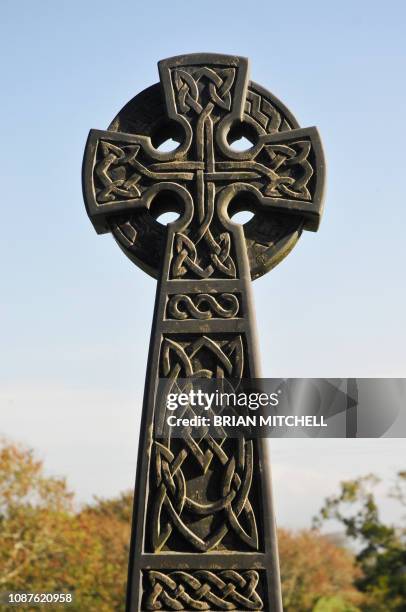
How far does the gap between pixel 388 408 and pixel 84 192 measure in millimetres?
2116

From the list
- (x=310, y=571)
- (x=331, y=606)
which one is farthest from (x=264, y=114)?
(x=310, y=571)

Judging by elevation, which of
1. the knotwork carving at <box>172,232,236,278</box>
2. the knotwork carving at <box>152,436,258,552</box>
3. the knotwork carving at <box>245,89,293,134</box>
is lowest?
the knotwork carving at <box>152,436,258,552</box>

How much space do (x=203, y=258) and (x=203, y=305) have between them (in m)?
0.26

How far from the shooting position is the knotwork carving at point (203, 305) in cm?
416

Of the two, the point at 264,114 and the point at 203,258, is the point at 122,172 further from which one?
the point at 264,114

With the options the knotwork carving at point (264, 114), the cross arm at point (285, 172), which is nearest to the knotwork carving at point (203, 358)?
the cross arm at point (285, 172)

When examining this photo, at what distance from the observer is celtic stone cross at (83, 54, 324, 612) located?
151 inches

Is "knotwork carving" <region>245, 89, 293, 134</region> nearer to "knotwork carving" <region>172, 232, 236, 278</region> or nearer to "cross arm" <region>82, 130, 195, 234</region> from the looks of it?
"cross arm" <region>82, 130, 195, 234</region>

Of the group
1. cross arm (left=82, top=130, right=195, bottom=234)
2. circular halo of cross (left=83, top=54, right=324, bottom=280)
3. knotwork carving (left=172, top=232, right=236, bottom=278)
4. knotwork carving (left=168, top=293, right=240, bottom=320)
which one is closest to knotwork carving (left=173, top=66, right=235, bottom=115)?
circular halo of cross (left=83, top=54, right=324, bottom=280)

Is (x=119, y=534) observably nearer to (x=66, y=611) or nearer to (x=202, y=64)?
(x=66, y=611)

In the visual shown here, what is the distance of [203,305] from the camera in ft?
13.7

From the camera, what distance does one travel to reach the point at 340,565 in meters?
29.5

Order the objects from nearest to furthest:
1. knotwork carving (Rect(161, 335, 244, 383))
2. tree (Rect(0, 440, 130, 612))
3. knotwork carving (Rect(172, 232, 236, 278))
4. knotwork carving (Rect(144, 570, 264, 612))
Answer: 1. knotwork carving (Rect(144, 570, 264, 612))
2. knotwork carving (Rect(161, 335, 244, 383))
3. knotwork carving (Rect(172, 232, 236, 278))
4. tree (Rect(0, 440, 130, 612))

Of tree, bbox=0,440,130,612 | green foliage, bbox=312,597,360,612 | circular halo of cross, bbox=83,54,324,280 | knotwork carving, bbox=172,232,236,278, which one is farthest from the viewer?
green foliage, bbox=312,597,360,612
